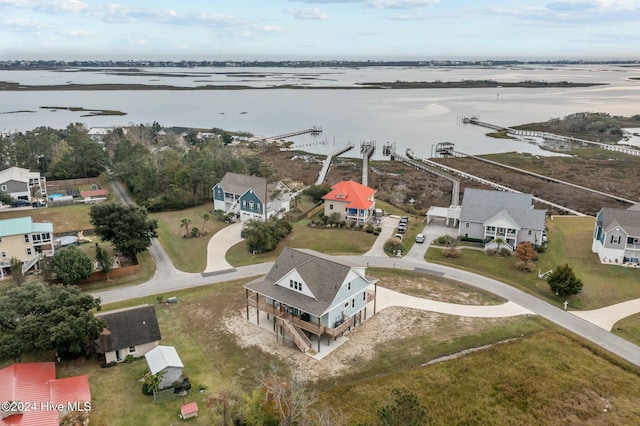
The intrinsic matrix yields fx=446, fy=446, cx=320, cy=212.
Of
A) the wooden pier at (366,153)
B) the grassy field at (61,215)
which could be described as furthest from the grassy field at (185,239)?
the wooden pier at (366,153)

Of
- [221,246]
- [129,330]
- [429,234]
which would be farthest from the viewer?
[429,234]

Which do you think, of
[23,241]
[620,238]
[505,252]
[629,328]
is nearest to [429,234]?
[505,252]

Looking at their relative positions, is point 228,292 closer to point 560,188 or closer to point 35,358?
point 35,358

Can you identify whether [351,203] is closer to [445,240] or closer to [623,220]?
[445,240]

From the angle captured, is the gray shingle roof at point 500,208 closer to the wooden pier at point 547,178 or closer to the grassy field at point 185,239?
the wooden pier at point 547,178

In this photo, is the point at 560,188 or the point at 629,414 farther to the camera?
the point at 560,188

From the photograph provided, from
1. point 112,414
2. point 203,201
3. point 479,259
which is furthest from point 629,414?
point 203,201
